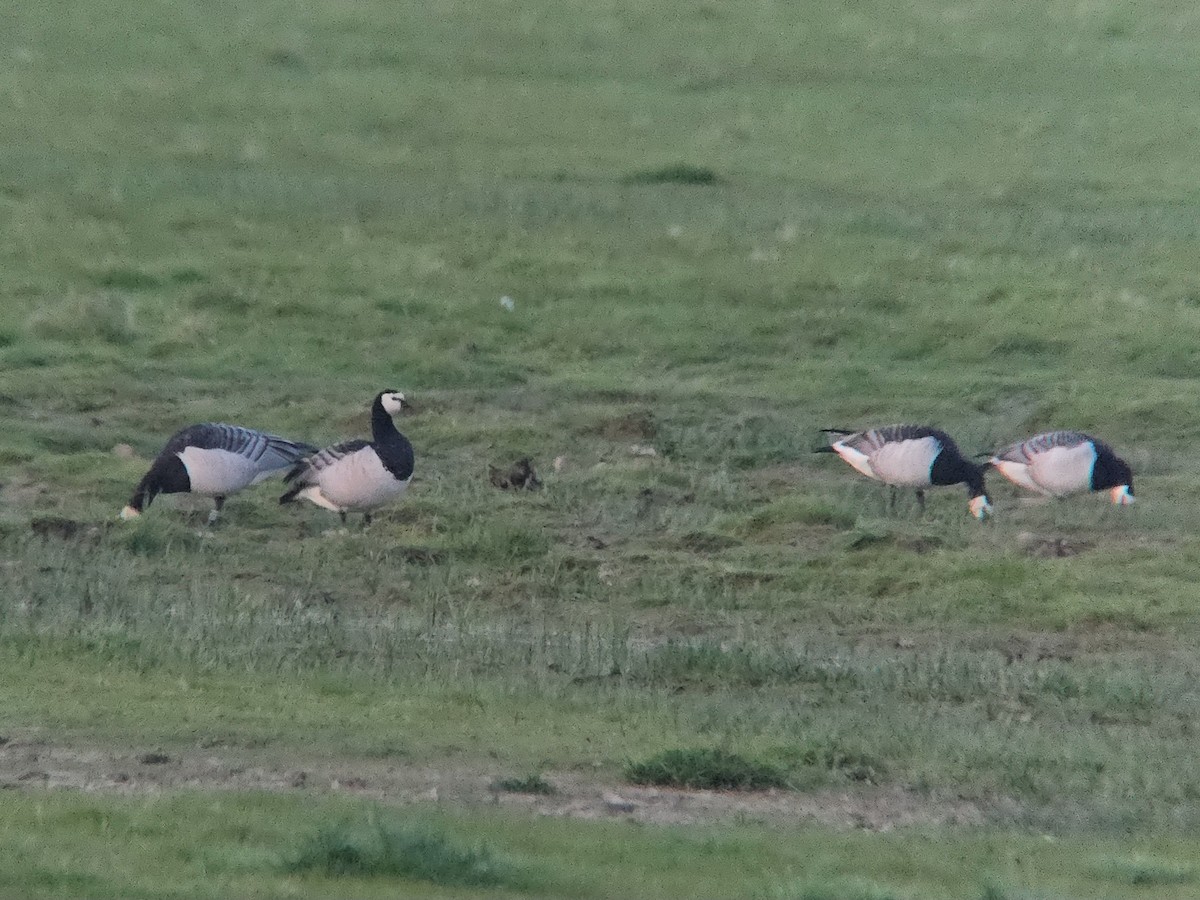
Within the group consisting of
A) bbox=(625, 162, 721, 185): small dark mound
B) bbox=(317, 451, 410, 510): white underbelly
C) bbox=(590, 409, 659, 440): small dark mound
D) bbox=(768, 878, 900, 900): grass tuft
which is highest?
bbox=(625, 162, 721, 185): small dark mound

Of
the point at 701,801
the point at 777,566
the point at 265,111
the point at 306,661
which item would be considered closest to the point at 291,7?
the point at 265,111

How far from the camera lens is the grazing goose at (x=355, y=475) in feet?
45.4

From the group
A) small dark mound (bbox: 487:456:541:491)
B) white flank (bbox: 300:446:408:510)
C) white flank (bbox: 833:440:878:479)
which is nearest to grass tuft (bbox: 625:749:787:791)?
white flank (bbox: 300:446:408:510)

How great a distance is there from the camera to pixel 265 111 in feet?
96.8

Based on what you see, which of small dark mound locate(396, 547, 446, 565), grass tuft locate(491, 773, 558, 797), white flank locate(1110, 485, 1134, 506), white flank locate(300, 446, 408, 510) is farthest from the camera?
white flank locate(1110, 485, 1134, 506)

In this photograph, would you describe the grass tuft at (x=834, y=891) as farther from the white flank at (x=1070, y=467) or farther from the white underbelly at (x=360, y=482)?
the white flank at (x=1070, y=467)

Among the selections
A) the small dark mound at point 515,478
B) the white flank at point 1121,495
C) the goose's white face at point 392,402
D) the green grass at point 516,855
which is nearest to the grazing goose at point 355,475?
the goose's white face at point 392,402

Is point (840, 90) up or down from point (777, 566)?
up

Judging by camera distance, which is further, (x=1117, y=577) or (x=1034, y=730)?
(x=1117, y=577)

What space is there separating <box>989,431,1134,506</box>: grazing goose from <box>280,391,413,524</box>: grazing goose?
4441 mm

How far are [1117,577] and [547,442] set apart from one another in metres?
5.19

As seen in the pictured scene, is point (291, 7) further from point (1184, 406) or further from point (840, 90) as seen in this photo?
point (1184, 406)

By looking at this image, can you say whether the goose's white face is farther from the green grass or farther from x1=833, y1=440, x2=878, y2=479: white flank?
the green grass

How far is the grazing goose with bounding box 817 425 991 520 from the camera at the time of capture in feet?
49.7
